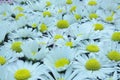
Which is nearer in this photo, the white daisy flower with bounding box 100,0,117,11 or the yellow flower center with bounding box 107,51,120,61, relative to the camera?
the yellow flower center with bounding box 107,51,120,61

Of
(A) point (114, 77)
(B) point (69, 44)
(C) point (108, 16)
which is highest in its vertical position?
(C) point (108, 16)

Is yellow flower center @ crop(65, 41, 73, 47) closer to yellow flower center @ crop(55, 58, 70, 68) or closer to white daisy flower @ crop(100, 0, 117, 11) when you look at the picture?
yellow flower center @ crop(55, 58, 70, 68)

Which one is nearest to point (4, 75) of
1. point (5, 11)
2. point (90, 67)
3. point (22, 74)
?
point (22, 74)

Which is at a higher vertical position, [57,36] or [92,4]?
[92,4]

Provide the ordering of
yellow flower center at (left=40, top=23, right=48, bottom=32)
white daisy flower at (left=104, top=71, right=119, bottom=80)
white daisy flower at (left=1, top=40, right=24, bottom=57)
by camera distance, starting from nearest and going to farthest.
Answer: white daisy flower at (left=104, top=71, right=119, bottom=80) → white daisy flower at (left=1, top=40, right=24, bottom=57) → yellow flower center at (left=40, top=23, right=48, bottom=32)

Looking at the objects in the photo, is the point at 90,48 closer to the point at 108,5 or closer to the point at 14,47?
the point at 14,47

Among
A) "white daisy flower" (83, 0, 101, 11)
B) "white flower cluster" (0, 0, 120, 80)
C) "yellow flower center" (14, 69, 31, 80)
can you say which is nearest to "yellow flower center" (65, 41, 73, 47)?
"white flower cluster" (0, 0, 120, 80)
